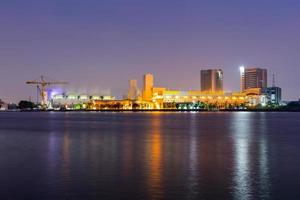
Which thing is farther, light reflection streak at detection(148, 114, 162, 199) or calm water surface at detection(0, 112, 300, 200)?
light reflection streak at detection(148, 114, 162, 199)

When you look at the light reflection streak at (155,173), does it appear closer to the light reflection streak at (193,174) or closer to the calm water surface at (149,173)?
the calm water surface at (149,173)

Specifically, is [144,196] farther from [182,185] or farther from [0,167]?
[0,167]

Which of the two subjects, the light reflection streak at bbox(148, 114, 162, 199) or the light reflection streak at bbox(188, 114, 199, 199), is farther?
the light reflection streak at bbox(148, 114, 162, 199)

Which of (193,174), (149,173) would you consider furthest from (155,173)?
(193,174)

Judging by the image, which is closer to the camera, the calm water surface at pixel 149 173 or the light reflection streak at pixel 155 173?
the calm water surface at pixel 149 173

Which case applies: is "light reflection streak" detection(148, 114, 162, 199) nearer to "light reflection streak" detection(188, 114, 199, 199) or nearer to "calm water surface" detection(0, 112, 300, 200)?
"calm water surface" detection(0, 112, 300, 200)

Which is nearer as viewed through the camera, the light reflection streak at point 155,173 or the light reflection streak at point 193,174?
the light reflection streak at point 193,174

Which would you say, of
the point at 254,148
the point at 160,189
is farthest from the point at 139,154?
the point at 160,189

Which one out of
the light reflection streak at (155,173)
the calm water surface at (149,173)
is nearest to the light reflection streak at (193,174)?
the calm water surface at (149,173)

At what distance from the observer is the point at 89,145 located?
1178 inches

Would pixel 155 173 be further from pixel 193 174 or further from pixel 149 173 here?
pixel 193 174

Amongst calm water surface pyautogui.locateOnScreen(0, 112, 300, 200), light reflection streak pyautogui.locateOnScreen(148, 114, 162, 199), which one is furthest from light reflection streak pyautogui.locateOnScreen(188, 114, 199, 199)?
light reflection streak pyautogui.locateOnScreen(148, 114, 162, 199)

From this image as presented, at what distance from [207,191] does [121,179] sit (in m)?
3.46

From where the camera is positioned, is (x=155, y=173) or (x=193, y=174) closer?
(x=193, y=174)
